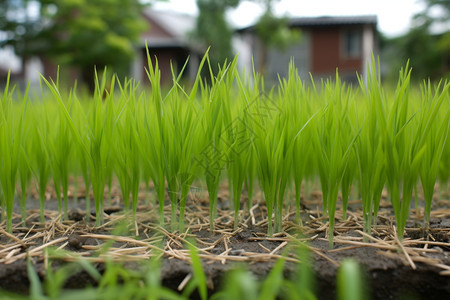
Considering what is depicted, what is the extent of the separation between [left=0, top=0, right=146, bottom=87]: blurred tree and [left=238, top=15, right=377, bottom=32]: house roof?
561 centimetres

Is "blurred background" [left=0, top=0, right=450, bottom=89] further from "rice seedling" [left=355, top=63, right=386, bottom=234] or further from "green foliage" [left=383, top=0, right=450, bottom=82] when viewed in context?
"rice seedling" [left=355, top=63, right=386, bottom=234]

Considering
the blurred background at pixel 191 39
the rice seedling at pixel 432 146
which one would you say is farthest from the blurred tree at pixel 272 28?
the rice seedling at pixel 432 146

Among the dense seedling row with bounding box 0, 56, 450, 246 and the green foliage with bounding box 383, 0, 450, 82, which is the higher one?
the green foliage with bounding box 383, 0, 450, 82

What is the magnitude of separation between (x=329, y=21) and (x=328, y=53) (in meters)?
1.35

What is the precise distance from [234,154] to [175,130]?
19 cm

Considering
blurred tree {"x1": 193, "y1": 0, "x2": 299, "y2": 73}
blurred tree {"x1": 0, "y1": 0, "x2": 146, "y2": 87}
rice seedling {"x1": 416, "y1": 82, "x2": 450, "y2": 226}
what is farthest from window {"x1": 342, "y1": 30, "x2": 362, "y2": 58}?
rice seedling {"x1": 416, "y1": 82, "x2": 450, "y2": 226}

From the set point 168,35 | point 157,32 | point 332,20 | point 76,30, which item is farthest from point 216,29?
point 76,30

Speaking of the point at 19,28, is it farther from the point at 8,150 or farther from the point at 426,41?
the point at 426,41

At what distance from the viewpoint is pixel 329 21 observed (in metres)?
15.5

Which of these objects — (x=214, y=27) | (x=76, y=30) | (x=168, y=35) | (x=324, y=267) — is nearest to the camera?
(x=324, y=267)

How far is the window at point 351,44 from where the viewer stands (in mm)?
16031

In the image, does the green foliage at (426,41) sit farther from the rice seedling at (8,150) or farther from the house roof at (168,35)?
the rice seedling at (8,150)

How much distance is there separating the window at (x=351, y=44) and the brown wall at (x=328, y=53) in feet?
0.81

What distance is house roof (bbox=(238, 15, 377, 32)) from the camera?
15.0 m
